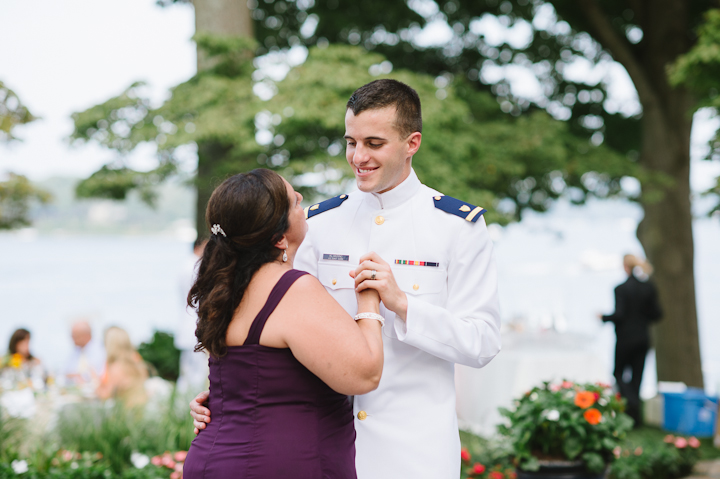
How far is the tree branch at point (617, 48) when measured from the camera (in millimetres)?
8781

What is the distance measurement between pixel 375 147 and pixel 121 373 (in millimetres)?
4220

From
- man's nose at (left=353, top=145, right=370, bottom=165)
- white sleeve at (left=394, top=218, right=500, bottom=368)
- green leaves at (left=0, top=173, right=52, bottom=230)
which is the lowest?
white sleeve at (left=394, top=218, right=500, bottom=368)

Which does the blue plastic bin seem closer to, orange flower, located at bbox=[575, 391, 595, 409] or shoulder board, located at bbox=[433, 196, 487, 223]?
orange flower, located at bbox=[575, 391, 595, 409]

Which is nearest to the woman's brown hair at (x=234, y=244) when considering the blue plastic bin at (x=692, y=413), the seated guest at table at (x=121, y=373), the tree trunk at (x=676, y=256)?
the seated guest at table at (x=121, y=373)

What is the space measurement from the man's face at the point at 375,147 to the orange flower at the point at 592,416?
245 cm

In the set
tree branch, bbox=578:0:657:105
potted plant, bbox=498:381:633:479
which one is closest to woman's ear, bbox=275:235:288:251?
potted plant, bbox=498:381:633:479

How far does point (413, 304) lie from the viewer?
1775 millimetres

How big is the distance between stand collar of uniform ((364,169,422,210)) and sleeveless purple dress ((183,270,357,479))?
19.2 inches

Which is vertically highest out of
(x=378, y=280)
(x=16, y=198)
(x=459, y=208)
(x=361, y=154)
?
(x=16, y=198)

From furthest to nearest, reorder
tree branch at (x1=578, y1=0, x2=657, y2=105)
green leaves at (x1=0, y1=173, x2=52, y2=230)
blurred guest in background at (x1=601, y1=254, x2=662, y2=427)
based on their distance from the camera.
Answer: tree branch at (x1=578, y1=0, x2=657, y2=105) → green leaves at (x1=0, y1=173, x2=52, y2=230) → blurred guest in background at (x1=601, y1=254, x2=662, y2=427)

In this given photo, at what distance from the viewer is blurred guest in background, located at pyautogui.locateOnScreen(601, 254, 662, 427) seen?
7.35 metres

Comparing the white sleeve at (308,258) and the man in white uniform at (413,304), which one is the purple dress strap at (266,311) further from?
the white sleeve at (308,258)

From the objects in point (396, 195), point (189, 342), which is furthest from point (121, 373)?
point (396, 195)

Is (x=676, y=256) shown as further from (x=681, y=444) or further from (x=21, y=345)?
(x=21, y=345)
